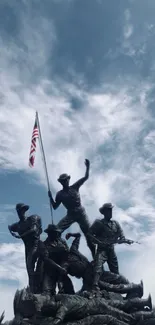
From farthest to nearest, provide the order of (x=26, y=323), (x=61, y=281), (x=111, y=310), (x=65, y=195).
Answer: (x=65, y=195)
(x=61, y=281)
(x=111, y=310)
(x=26, y=323)

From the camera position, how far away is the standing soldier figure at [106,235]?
12328 millimetres

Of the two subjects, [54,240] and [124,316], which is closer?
[124,316]

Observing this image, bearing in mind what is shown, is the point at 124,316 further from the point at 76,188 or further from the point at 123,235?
the point at 76,188

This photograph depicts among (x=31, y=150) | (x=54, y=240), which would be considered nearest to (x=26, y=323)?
(x=54, y=240)

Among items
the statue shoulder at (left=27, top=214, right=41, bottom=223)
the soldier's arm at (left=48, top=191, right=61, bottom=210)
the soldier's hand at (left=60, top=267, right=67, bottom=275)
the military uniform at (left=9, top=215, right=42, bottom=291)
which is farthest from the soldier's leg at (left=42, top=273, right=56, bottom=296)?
the soldier's arm at (left=48, top=191, right=61, bottom=210)

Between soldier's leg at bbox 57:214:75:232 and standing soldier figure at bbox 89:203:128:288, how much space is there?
827 millimetres

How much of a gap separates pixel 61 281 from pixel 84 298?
1284mm

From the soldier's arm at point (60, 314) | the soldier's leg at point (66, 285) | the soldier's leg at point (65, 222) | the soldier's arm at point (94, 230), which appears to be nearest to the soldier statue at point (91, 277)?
the soldier's leg at point (66, 285)

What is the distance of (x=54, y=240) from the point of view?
11.6m

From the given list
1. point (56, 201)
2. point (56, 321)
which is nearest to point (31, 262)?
point (56, 201)

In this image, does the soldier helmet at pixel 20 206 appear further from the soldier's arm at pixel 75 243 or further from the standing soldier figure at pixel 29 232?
the soldier's arm at pixel 75 243

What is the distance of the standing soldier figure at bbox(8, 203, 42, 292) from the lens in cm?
1219

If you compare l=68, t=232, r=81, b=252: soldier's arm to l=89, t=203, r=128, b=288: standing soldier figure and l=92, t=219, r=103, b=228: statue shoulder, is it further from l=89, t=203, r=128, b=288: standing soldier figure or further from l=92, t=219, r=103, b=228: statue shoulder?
l=92, t=219, r=103, b=228: statue shoulder

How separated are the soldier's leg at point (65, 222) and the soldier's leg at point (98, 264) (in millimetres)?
1595
